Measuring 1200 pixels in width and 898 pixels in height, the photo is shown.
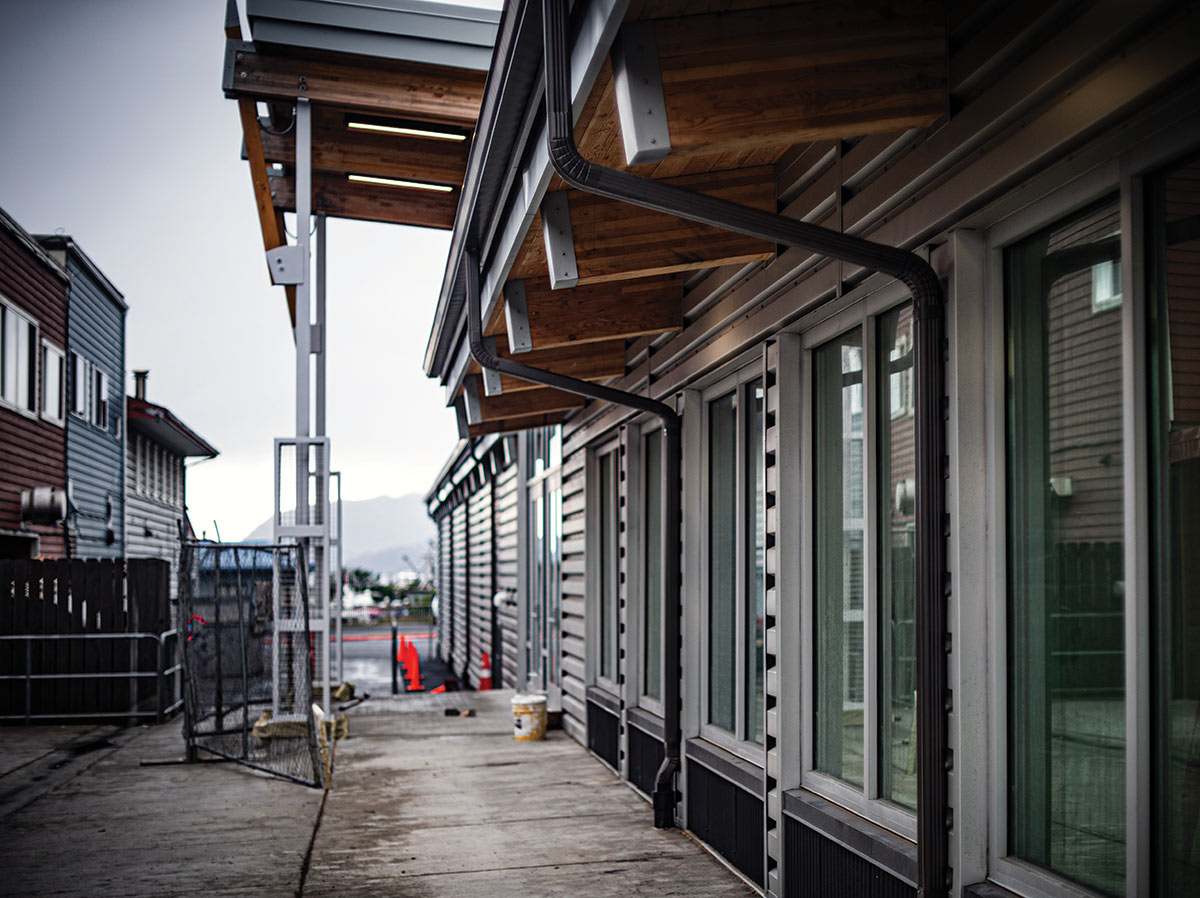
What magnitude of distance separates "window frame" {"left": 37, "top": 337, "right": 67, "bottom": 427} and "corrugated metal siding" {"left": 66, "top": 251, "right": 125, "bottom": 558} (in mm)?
293

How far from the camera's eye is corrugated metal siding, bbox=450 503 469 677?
69.5 ft

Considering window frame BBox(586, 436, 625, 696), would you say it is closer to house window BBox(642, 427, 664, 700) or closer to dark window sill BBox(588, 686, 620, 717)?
dark window sill BBox(588, 686, 620, 717)

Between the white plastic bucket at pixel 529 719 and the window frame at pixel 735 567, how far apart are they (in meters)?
3.55

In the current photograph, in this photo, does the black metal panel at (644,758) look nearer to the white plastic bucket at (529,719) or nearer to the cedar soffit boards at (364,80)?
the white plastic bucket at (529,719)

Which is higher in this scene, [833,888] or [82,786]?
[833,888]

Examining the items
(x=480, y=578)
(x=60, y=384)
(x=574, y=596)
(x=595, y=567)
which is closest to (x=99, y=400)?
(x=60, y=384)

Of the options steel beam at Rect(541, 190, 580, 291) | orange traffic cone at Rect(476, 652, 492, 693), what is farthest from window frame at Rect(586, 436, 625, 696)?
orange traffic cone at Rect(476, 652, 492, 693)

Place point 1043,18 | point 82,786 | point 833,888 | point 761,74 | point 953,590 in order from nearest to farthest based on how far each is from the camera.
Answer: point 1043,18 → point 761,74 → point 953,590 → point 833,888 → point 82,786

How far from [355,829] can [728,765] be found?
2.33m

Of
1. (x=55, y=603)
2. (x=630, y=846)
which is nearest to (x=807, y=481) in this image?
(x=630, y=846)

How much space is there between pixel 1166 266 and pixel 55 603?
11.7 metres

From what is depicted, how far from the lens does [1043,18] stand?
107 inches

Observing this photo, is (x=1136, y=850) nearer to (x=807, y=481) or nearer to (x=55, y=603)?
(x=807, y=481)

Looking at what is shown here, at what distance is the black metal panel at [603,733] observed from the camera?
794 cm
